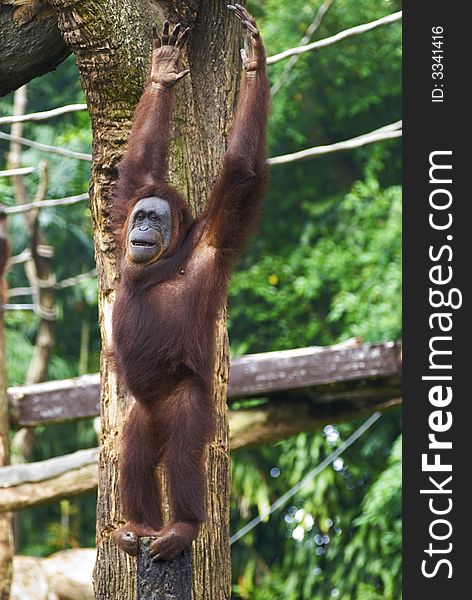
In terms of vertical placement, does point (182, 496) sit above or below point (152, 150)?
below

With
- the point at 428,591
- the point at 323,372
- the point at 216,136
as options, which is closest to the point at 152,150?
the point at 216,136

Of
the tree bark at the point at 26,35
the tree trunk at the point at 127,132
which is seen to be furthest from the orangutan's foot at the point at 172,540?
the tree bark at the point at 26,35

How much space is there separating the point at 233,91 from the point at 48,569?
5.03 metres

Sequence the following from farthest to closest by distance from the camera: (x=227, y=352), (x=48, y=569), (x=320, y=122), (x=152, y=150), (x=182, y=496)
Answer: (x=320, y=122)
(x=48, y=569)
(x=227, y=352)
(x=152, y=150)
(x=182, y=496)

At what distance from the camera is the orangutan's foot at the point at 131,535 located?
3.84 meters

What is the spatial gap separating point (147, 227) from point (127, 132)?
1.47 ft

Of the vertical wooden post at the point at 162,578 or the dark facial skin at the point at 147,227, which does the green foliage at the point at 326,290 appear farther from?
the vertical wooden post at the point at 162,578

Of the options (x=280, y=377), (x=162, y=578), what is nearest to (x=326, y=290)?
(x=280, y=377)

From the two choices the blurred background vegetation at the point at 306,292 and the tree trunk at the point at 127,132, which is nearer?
the tree trunk at the point at 127,132

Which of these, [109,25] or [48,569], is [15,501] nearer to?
[48,569]

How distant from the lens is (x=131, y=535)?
12.6ft

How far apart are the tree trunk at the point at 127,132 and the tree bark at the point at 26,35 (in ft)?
1.64

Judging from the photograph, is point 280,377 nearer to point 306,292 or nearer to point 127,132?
point 127,132

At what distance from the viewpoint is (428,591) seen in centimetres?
423
